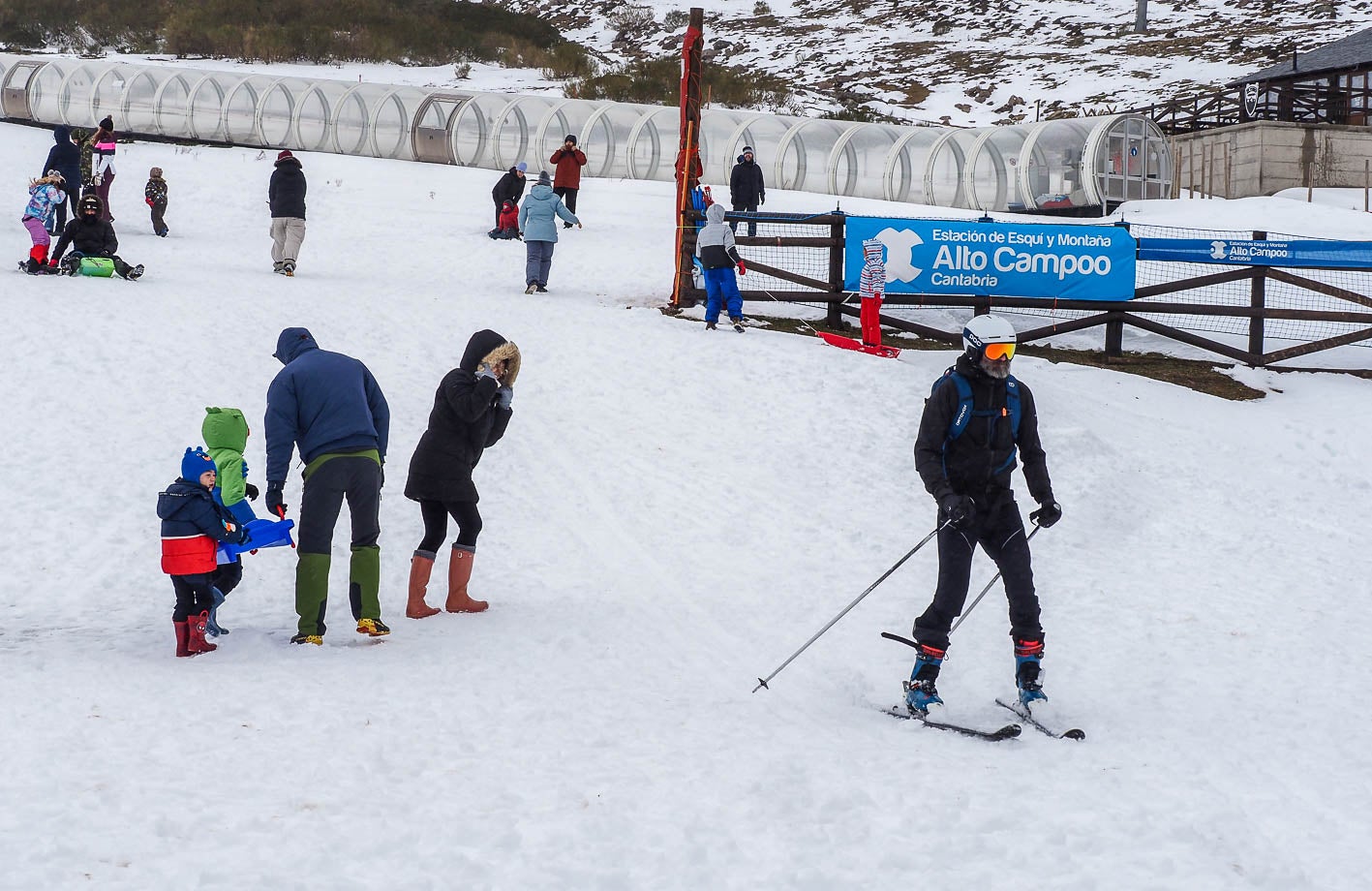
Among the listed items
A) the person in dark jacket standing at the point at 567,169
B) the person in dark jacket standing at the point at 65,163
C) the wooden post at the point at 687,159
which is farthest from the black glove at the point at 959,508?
the person in dark jacket standing at the point at 567,169

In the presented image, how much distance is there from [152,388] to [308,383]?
5.19m

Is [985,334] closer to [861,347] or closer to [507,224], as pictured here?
[861,347]

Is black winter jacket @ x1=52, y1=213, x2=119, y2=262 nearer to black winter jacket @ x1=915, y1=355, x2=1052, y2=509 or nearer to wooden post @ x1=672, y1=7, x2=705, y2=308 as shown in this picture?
wooden post @ x1=672, y1=7, x2=705, y2=308

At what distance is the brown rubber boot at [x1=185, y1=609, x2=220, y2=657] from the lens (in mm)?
5879

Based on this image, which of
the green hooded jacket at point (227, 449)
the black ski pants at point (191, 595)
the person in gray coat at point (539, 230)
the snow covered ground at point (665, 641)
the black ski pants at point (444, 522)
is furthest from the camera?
the person in gray coat at point (539, 230)

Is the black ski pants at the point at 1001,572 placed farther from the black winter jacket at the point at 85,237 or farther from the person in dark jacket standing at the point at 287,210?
the black winter jacket at the point at 85,237

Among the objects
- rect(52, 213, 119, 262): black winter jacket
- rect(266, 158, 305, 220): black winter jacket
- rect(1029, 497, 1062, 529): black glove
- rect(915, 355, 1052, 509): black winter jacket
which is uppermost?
rect(266, 158, 305, 220): black winter jacket

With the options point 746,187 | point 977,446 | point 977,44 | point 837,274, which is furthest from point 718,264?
point 977,44

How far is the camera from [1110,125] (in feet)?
84.3

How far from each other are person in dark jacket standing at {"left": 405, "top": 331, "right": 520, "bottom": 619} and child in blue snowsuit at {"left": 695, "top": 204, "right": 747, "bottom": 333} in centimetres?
722

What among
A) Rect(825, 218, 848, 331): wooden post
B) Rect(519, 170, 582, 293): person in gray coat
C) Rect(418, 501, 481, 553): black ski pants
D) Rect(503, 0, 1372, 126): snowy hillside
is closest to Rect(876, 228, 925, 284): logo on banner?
Rect(825, 218, 848, 331): wooden post

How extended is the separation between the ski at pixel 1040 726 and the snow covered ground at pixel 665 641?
9 centimetres

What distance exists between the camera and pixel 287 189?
15406 millimetres

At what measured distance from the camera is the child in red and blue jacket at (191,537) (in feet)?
19.0
